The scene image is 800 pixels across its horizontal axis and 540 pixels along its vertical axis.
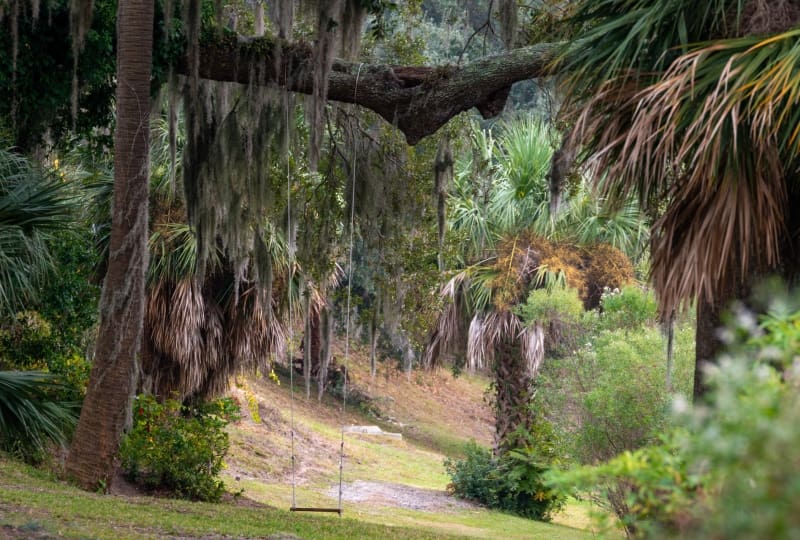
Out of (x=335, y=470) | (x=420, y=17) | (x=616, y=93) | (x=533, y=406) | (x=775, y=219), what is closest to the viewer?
(x=775, y=219)

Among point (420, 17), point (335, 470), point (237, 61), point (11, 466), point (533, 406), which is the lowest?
point (335, 470)

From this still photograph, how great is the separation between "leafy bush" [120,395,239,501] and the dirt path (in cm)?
526

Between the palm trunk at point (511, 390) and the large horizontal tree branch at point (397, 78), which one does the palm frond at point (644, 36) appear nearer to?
the large horizontal tree branch at point (397, 78)

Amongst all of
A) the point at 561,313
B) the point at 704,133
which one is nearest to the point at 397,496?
the point at 561,313

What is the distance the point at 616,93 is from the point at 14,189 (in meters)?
6.31

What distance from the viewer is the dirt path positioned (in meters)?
16.5

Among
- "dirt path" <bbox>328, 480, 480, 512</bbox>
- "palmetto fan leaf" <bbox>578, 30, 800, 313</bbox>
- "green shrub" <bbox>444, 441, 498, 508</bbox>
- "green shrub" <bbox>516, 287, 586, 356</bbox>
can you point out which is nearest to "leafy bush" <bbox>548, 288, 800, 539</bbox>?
"palmetto fan leaf" <bbox>578, 30, 800, 313</bbox>

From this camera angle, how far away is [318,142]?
402 inches

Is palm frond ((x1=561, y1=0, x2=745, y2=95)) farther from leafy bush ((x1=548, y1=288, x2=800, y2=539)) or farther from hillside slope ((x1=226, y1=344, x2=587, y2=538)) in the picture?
hillside slope ((x1=226, y1=344, x2=587, y2=538))

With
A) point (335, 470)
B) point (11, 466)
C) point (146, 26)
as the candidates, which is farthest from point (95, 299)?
point (335, 470)

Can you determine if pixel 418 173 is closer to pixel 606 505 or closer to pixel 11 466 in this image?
pixel 606 505

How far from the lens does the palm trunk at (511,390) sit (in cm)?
1838

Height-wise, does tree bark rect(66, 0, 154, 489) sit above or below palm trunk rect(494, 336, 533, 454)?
above

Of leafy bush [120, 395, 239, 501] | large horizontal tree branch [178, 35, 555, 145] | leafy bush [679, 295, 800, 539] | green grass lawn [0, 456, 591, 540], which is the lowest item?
leafy bush [120, 395, 239, 501]
